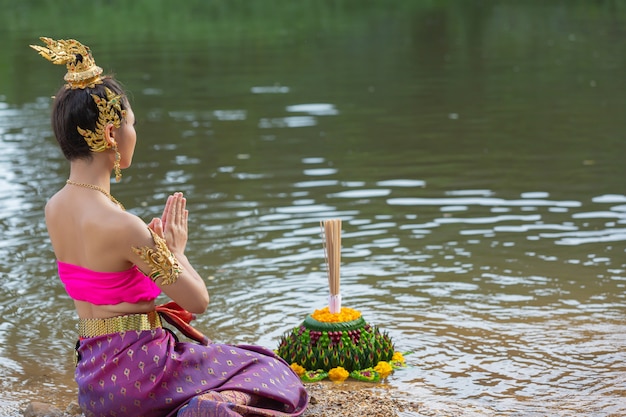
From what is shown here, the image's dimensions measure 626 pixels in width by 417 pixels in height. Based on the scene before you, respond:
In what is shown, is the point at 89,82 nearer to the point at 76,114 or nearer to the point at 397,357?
the point at 76,114

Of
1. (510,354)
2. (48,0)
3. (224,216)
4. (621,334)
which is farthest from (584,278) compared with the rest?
(48,0)

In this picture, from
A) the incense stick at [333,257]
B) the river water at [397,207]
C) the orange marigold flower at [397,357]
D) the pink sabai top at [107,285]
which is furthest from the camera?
the river water at [397,207]

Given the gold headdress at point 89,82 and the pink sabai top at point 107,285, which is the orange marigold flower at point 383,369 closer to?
the pink sabai top at point 107,285

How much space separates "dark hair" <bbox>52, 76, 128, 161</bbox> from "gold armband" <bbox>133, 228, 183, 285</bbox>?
1.49ft

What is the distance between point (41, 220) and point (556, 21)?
17.9m

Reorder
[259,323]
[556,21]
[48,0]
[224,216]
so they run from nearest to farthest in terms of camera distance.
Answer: [259,323] → [224,216] → [556,21] → [48,0]

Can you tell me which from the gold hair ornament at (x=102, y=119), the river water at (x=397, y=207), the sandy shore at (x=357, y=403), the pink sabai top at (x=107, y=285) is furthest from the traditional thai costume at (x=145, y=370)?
the river water at (x=397, y=207)

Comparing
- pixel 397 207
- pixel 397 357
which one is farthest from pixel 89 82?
pixel 397 207

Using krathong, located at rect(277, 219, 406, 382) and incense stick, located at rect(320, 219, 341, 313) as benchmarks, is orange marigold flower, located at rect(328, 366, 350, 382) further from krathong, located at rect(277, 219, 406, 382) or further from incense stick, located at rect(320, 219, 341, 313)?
incense stick, located at rect(320, 219, 341, 313)

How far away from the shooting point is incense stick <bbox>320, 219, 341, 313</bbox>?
5105mm

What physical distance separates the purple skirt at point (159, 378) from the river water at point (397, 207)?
0.94 m

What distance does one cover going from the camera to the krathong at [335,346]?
500 cm

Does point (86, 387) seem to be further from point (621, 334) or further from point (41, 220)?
point (41, 220)

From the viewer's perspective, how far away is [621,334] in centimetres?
556
